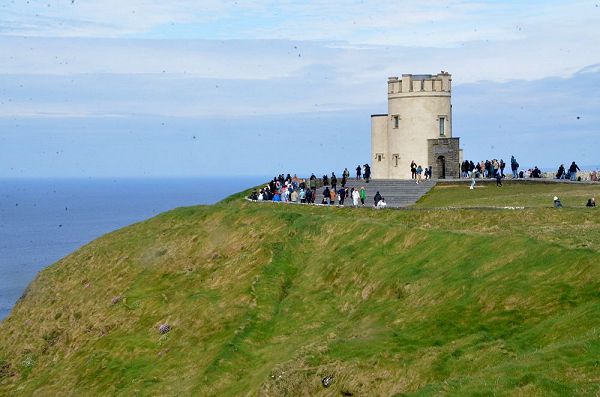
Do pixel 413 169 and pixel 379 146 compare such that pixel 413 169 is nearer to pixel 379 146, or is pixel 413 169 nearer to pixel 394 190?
pixel 394 190

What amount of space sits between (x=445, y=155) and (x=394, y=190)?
35.5ft

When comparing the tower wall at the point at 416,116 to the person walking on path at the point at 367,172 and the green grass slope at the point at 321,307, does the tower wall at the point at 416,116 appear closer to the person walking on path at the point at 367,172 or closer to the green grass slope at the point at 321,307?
the person walking on path at the point at 367,172

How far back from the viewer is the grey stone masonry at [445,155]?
7950cm

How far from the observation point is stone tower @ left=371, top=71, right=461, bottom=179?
79.8 metres

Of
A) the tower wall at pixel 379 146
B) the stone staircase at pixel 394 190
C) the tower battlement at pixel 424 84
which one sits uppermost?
the tower battlement at pixel 424 84

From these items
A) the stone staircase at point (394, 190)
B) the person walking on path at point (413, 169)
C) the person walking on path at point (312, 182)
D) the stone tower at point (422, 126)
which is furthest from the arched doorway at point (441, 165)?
the person walking on path at point (312, 182)

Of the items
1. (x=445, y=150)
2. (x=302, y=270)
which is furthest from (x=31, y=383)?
(x=445, y=150)

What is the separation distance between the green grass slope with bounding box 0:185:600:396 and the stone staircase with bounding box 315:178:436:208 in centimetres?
254

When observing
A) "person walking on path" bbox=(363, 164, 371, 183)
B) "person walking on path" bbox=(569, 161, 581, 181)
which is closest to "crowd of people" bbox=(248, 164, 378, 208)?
"person walking on path" bbox=(363, 164, 371, 183)

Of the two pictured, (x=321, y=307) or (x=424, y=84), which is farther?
(x=424, y=84)

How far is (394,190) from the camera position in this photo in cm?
7044

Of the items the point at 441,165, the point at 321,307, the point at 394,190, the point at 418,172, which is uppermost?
the point at 441,165

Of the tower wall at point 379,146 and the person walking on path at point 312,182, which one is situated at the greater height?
the tower wall at point 379,146

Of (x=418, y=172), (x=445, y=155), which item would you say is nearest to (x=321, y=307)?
(x=418, y=172)
